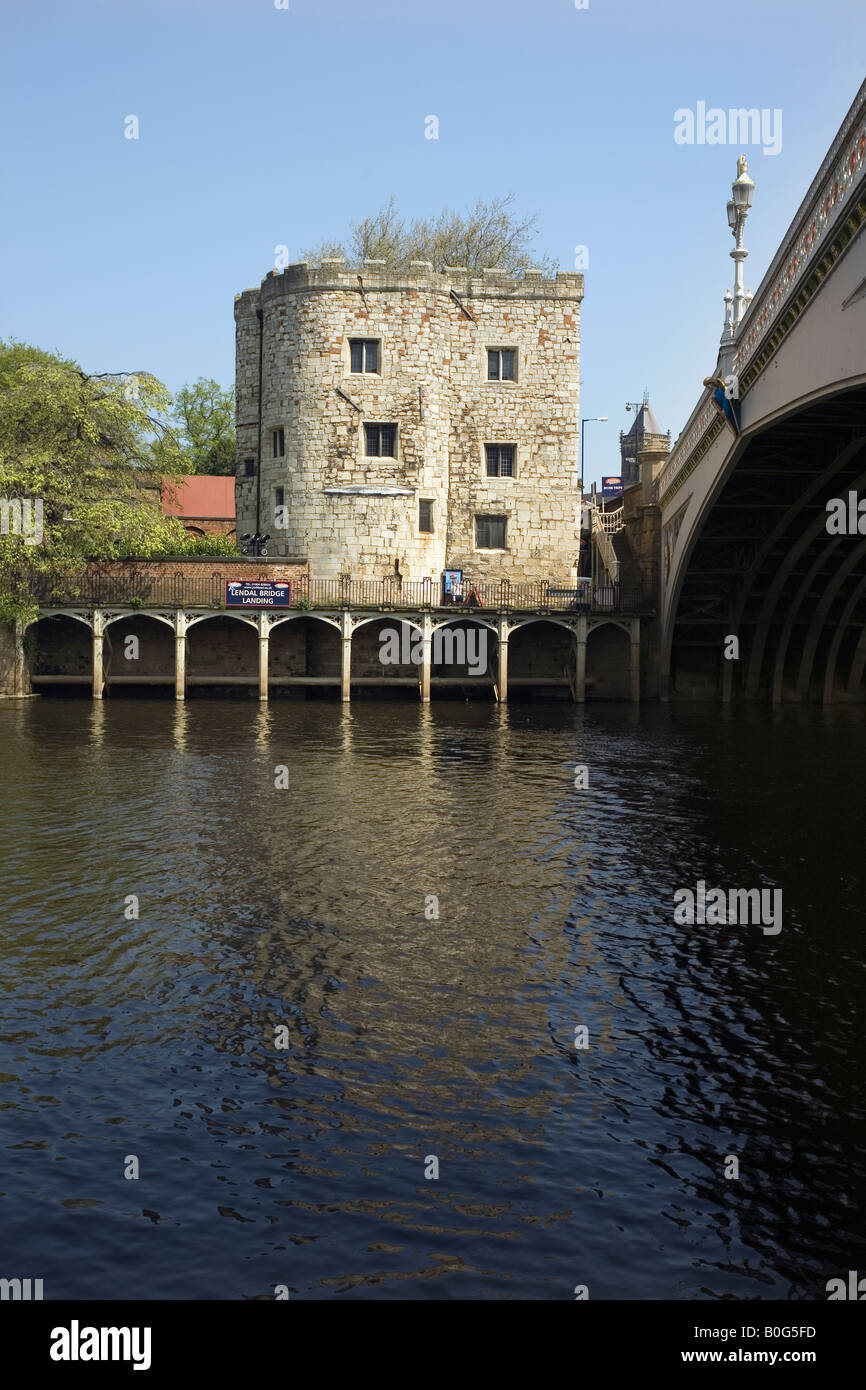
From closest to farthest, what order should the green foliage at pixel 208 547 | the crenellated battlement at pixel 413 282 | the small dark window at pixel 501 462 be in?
the crenellated battlement at pixel 413 282 < the green foliage at pixel 208 547 < the small dark window at pixel 501 462

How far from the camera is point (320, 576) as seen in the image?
54.2m

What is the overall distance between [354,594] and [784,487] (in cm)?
2029

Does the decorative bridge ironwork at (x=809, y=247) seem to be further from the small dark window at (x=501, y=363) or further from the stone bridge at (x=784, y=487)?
the small dark window at (x=501, y=363)

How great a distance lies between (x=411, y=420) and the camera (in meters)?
54.5

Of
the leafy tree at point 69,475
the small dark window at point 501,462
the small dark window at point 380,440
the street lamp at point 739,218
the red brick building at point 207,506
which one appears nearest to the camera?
the street lamp at point 739,218

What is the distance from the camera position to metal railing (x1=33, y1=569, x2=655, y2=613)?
49531 millimetres

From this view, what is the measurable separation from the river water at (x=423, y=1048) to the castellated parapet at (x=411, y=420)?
2781 centimetres

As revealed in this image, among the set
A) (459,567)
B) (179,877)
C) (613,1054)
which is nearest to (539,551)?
(459,567)

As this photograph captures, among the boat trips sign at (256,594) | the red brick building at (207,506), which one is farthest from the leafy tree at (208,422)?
the boat trips sign at (256,594)

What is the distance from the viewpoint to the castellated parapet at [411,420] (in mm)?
54219

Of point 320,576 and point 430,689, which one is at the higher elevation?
point 320,576

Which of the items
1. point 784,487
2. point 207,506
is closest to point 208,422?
point 207,506
